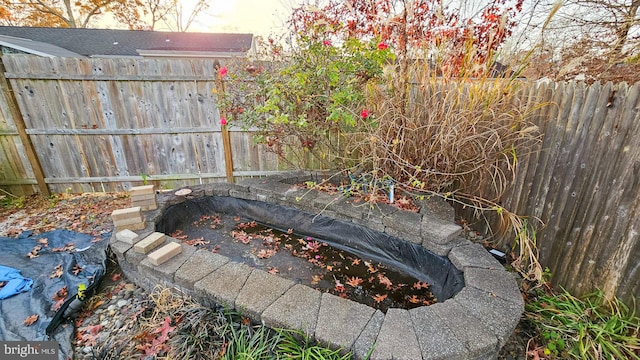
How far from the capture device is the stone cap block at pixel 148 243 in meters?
1.90

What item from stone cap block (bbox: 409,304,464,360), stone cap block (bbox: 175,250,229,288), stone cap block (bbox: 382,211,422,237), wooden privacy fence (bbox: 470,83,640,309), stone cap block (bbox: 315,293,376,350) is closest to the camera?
stone cap block (bbox: 409,304,464,360)

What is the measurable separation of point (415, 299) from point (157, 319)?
1716 mm

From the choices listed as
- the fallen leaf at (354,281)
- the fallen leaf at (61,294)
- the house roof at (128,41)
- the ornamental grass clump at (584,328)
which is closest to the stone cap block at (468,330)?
the ornamental grass clump at (584,328)

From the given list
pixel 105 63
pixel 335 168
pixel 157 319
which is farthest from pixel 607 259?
pixel 105 63

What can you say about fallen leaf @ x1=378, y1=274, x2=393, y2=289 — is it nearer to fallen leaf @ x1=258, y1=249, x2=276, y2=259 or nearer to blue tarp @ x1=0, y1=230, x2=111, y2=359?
fallen leaf @ x1=258, y1=249, x2=276, y2=259

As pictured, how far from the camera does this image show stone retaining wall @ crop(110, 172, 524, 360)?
1251 millimetres

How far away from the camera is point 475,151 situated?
2.19 metres

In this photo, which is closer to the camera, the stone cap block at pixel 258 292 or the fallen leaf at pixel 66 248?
the stone cap block at pixel 258 292

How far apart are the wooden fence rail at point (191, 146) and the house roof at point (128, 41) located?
20.3ft

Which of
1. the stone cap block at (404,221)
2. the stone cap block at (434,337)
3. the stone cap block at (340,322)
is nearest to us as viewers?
the stone cap block at (434,337)

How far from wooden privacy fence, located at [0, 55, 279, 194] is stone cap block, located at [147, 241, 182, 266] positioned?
6.36 feet

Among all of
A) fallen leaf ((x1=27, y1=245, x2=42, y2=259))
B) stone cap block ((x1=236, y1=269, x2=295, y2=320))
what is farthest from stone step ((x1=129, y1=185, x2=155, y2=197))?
stone cap block ((x1=236, y1=269, x2=295, y2=320))

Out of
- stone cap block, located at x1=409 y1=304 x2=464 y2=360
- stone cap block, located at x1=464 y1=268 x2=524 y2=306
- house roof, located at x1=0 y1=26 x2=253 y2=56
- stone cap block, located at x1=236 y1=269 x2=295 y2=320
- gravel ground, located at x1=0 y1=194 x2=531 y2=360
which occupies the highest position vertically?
house roof, located at x1=0 y1=26 x2=253 y2=56

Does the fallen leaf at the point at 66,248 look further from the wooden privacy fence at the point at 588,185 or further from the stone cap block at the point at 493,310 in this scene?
the wooden privacy fence at the point at 588,185
